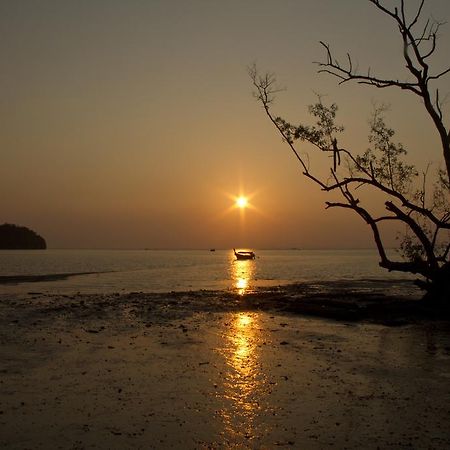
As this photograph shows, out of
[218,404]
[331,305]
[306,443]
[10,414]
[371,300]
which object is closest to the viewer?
[306,443]

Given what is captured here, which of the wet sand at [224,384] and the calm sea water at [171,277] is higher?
the wet sand at [224,384]

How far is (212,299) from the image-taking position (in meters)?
32.0

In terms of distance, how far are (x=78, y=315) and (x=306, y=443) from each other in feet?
58.1

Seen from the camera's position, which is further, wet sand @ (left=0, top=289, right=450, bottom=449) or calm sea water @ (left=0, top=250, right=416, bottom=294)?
calm sea water @ (left=0, top=250, right=416, bottom=294)

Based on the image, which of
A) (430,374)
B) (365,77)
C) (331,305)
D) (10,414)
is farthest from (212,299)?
(10,414)

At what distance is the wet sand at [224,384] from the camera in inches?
306

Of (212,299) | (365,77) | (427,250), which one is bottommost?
(212,299)

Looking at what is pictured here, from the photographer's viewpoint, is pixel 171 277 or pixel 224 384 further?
pixel 171 277

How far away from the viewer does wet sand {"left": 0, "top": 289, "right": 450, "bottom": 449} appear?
7.77m

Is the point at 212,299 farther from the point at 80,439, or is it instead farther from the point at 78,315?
the point at 80,439

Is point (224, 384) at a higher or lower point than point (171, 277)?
higher

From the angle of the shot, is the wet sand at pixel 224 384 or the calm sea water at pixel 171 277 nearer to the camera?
the wet sand at pixel 224 384

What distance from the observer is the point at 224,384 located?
10836mm

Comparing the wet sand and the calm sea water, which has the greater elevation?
the wet sand
